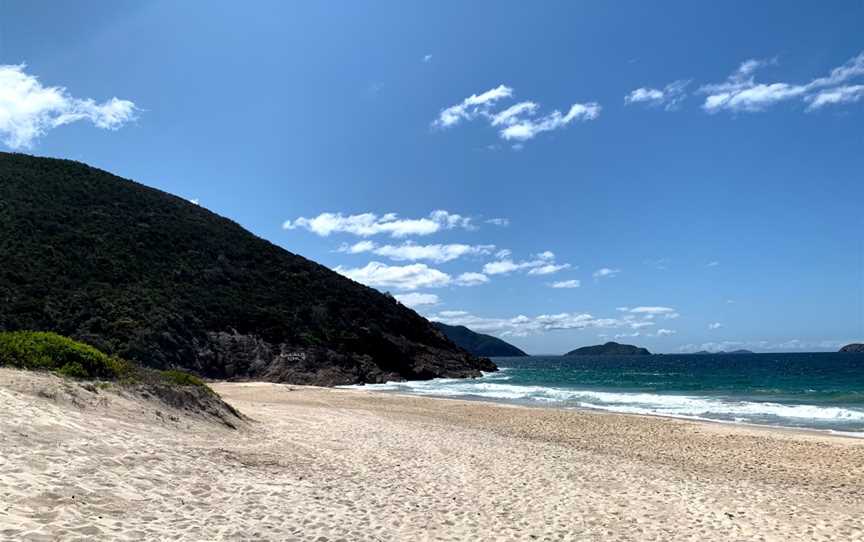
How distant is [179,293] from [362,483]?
145 ft

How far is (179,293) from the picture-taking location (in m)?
49.7

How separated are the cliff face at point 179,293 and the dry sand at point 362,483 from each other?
3060cm

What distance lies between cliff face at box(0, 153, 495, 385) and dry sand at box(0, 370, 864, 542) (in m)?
30.6

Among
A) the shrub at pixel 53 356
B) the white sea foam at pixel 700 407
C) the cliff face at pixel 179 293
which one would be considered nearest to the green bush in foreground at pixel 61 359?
the shrub at pixel 53 356

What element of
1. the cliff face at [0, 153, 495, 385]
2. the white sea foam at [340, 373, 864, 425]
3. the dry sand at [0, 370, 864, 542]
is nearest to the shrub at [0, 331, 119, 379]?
the dry sand at [0, 370, 864, 542]

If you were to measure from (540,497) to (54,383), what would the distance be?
979cm

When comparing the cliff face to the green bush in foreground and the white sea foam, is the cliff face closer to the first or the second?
the white sea foam

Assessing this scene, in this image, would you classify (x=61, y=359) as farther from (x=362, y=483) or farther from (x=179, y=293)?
(x=179, y=293)

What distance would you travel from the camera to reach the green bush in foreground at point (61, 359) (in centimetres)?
1254

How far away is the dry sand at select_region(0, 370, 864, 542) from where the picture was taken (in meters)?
7.14

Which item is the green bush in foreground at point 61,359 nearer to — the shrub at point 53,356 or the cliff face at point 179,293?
the shrub at point 53,356

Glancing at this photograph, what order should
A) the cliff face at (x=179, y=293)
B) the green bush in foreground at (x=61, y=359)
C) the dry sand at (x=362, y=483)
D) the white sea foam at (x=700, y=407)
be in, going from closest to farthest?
the dry sand at (x=362, y=483)
the green bush in foreground at (x=61, y=359)
the white sea foam at (x=700, y=407)
the cliff face at (x=179, y=293)

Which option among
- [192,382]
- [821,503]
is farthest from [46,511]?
[821,503]

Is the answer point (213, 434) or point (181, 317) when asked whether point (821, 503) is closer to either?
point (213, 434)
